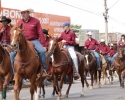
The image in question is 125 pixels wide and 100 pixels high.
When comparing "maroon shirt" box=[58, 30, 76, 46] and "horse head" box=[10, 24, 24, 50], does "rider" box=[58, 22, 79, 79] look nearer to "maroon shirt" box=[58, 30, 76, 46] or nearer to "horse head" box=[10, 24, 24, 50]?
"maroon shirt" box=[58, 30, 76, 46]

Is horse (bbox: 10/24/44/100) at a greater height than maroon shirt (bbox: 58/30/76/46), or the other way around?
maroon shirt (bbox: 58/30/76/46)

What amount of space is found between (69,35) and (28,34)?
3.57 meters

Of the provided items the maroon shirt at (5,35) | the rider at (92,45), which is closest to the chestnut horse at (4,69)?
the maroon shirt at (5,35)

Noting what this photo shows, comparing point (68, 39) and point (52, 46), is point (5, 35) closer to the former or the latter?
point (52, 46)

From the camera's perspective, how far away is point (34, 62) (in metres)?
11.2

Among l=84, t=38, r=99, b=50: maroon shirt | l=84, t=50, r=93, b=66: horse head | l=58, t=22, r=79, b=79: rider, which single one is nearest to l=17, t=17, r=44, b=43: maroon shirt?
l=58, t=22, r=79, b=79: rider

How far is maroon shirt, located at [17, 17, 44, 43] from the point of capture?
11.8 meters

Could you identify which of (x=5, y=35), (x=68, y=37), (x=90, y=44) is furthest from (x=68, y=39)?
(x=90, y=44)

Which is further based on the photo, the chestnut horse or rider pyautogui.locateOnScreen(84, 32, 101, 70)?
rider pyautogui.locateOnScreen(84, 32, 101, 70)

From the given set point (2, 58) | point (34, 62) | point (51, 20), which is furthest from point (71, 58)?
point (51, 20)

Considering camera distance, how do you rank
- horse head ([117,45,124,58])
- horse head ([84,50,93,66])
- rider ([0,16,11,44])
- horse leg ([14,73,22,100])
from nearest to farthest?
horse leg ([14,73,22,100]) → rider ([0,16,11,44]) → horse head ([117,45,124,58]) → horse head ([84,50,93,66])

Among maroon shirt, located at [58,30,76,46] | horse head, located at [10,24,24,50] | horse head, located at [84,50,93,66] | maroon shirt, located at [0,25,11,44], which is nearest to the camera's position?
horse head, located at [10,24,24,50]

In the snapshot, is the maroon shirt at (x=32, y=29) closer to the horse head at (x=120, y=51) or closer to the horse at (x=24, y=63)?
the horse at (x=24, y=63)

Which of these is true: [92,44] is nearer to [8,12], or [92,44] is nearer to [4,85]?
[8,12]
